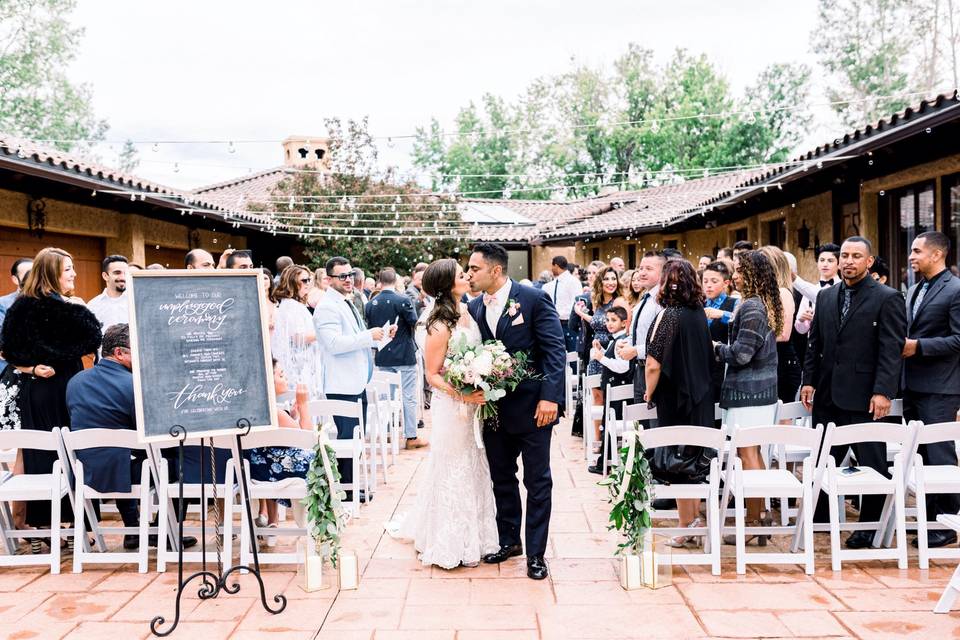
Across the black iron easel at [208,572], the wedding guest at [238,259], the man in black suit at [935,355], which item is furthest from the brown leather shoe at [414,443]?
the man in black suit at [935,355]

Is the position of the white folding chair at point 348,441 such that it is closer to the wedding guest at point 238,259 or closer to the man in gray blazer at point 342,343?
the man in gray blazer at point 342,343

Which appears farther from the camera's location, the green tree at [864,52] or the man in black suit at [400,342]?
the green tree at [864,52]

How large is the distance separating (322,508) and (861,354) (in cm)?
345

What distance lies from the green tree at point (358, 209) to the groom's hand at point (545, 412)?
15.1 meters

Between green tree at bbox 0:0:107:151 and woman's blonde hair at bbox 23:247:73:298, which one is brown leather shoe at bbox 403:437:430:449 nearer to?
woman's blonde hair at bbox 23:247:73:298

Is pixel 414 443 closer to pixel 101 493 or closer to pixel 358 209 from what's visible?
pixel 101 493

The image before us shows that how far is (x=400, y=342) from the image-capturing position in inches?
349

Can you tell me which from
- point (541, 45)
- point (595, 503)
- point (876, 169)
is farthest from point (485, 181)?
point (595, 503)

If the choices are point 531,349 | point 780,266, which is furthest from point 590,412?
point 531,349

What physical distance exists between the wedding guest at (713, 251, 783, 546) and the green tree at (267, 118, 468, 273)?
14.6 m

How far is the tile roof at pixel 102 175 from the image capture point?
8789 millimetres

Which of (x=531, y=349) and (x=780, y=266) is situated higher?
(x=780, y=266)

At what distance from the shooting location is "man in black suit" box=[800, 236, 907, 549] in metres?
5.05

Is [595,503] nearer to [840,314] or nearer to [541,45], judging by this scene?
[840,314]
